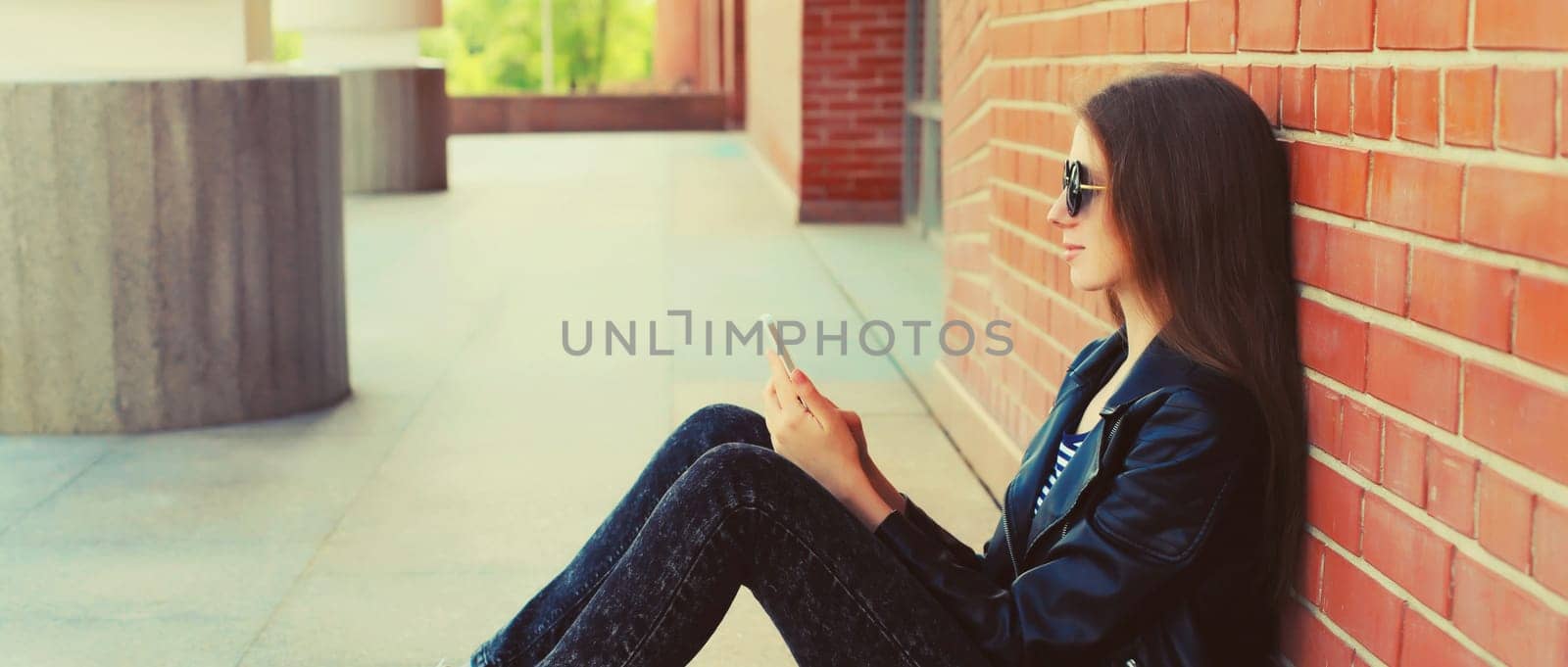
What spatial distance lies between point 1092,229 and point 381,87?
11.4 meters

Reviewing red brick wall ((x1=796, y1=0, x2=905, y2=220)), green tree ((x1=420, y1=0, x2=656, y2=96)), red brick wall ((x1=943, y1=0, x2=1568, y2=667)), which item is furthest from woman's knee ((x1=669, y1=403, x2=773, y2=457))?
green tree ((x1=420, y1=0, x2=656, y2=96))

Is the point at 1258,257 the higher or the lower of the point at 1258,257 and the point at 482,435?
the higher

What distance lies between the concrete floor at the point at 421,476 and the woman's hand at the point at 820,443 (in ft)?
3.19

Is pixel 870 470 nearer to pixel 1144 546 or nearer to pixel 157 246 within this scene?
pixel 1144 546

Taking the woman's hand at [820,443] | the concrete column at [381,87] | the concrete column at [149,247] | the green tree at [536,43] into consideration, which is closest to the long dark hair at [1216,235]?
the woman's hand at [820,443]

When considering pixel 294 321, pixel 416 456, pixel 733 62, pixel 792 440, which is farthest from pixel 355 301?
pixel 733 62

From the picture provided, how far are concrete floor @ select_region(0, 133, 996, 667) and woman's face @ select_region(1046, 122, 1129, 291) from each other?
1.27 m

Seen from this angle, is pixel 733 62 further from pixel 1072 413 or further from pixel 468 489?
pixel 1072 413

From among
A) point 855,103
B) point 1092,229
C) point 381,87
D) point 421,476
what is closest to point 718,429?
point 1092,229

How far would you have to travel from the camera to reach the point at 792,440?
2.43 metres

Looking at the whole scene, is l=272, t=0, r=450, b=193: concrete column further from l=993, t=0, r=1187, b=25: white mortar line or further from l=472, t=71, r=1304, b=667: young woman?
l=472, t=71, r=1304, b=667: young woman

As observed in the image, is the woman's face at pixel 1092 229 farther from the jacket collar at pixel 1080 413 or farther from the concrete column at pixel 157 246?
the concrete column at pixel 157 246

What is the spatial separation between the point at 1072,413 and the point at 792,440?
1.32 feet

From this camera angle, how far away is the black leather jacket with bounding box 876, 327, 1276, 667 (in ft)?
6.88
